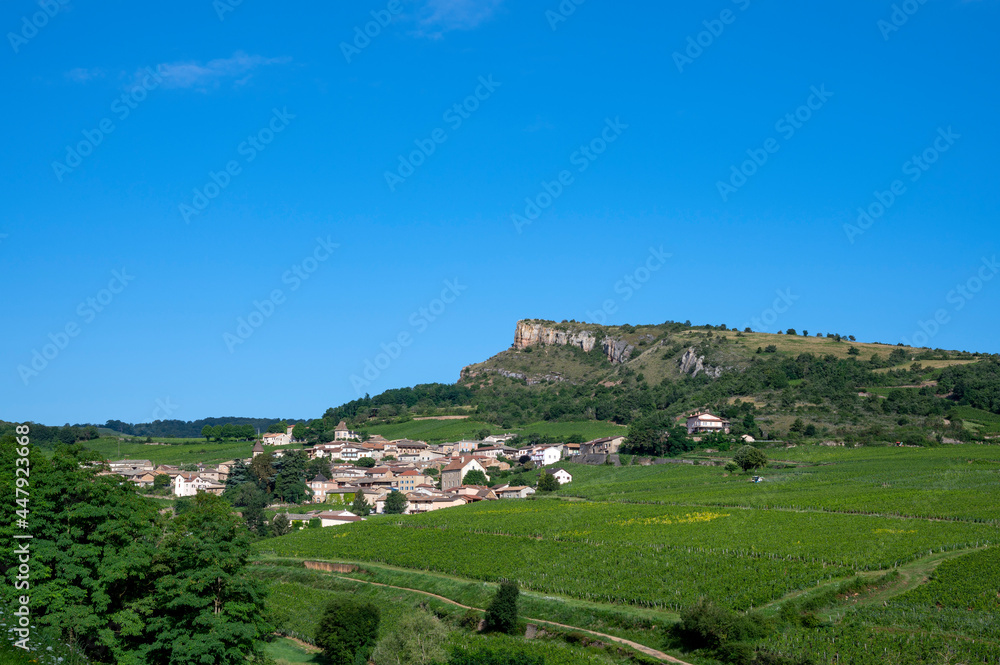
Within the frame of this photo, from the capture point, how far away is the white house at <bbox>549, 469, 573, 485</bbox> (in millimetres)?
88113

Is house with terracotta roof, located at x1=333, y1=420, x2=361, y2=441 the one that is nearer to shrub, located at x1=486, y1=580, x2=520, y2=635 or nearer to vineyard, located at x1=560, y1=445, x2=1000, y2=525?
vineyard, located at x1=560, y1=445, x2=1000, y2=525

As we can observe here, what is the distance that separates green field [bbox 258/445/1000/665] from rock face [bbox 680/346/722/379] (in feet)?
205

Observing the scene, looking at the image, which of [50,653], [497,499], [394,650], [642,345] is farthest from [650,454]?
[642,345]

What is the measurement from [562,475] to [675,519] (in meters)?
32.6

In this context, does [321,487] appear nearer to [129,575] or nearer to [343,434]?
[343,434]

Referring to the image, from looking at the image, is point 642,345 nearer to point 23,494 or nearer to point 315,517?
point 315,517

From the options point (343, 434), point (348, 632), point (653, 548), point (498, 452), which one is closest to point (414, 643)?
point (348, 632)

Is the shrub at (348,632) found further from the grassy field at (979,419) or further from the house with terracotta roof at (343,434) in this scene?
the house with terracotta roof at (343,434)

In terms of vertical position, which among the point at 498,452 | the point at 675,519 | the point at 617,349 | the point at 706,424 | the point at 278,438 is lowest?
the point at 675,519

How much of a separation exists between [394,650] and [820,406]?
8210cm

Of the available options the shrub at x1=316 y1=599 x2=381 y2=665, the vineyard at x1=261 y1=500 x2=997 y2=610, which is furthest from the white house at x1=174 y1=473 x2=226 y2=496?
the shrub at x1=316 y1=599 x2=381 y2=665

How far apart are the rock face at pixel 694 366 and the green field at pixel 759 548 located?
62.5 meters

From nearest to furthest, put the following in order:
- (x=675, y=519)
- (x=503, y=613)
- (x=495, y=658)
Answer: (x=495, y=658)
(x=503, y=613)
(x=675, y=519)

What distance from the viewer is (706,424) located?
4156 inches
